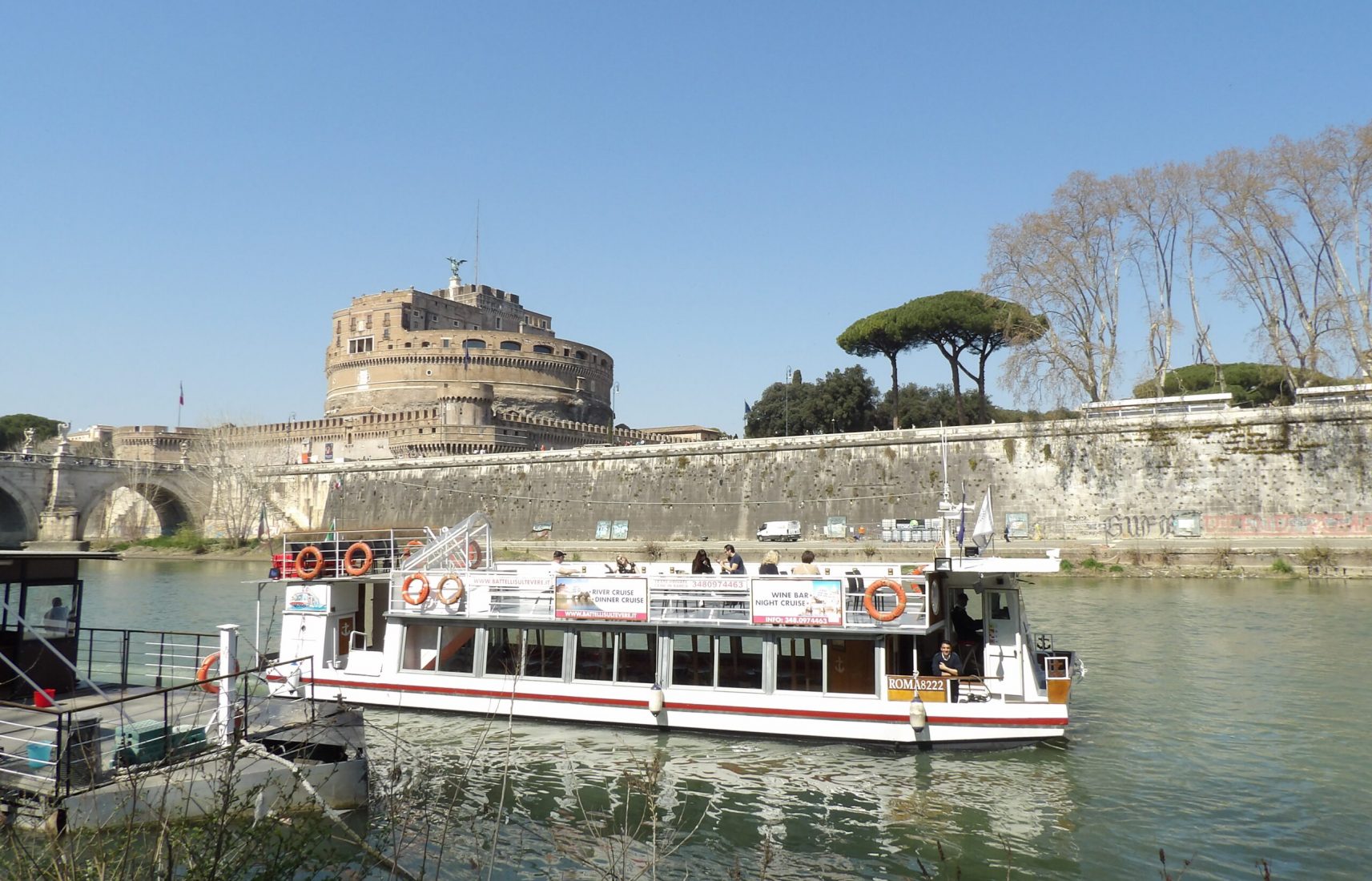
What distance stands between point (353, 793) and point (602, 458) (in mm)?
43145

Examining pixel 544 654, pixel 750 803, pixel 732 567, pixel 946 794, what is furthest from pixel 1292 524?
pixel 750 803

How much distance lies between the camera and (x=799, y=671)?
15.3 meters

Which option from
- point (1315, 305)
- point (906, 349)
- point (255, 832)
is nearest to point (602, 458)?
point (906, 349)

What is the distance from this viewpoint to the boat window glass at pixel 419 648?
1662cm

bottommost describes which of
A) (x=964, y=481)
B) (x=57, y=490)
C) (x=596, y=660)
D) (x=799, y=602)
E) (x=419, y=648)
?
(x=596, y=660)

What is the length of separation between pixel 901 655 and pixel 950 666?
3.10ft

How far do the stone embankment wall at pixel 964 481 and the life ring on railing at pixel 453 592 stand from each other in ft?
94.8

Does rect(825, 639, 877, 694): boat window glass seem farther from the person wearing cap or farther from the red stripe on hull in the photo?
the person wearing cap

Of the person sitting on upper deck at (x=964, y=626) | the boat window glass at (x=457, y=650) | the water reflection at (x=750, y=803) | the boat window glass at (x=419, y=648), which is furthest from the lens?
the boat window glass at (x=419, y=648)

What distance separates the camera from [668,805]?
38.3ft

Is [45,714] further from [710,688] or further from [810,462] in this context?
[810,462]

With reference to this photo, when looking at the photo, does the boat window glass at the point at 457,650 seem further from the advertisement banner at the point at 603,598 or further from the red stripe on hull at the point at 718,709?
the advertisement banner at the point at 603,598

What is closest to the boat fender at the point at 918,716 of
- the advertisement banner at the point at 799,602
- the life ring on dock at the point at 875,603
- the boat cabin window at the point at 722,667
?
the life ring on dock at the point at 875,603

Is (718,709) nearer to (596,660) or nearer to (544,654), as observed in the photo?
(596,660)
